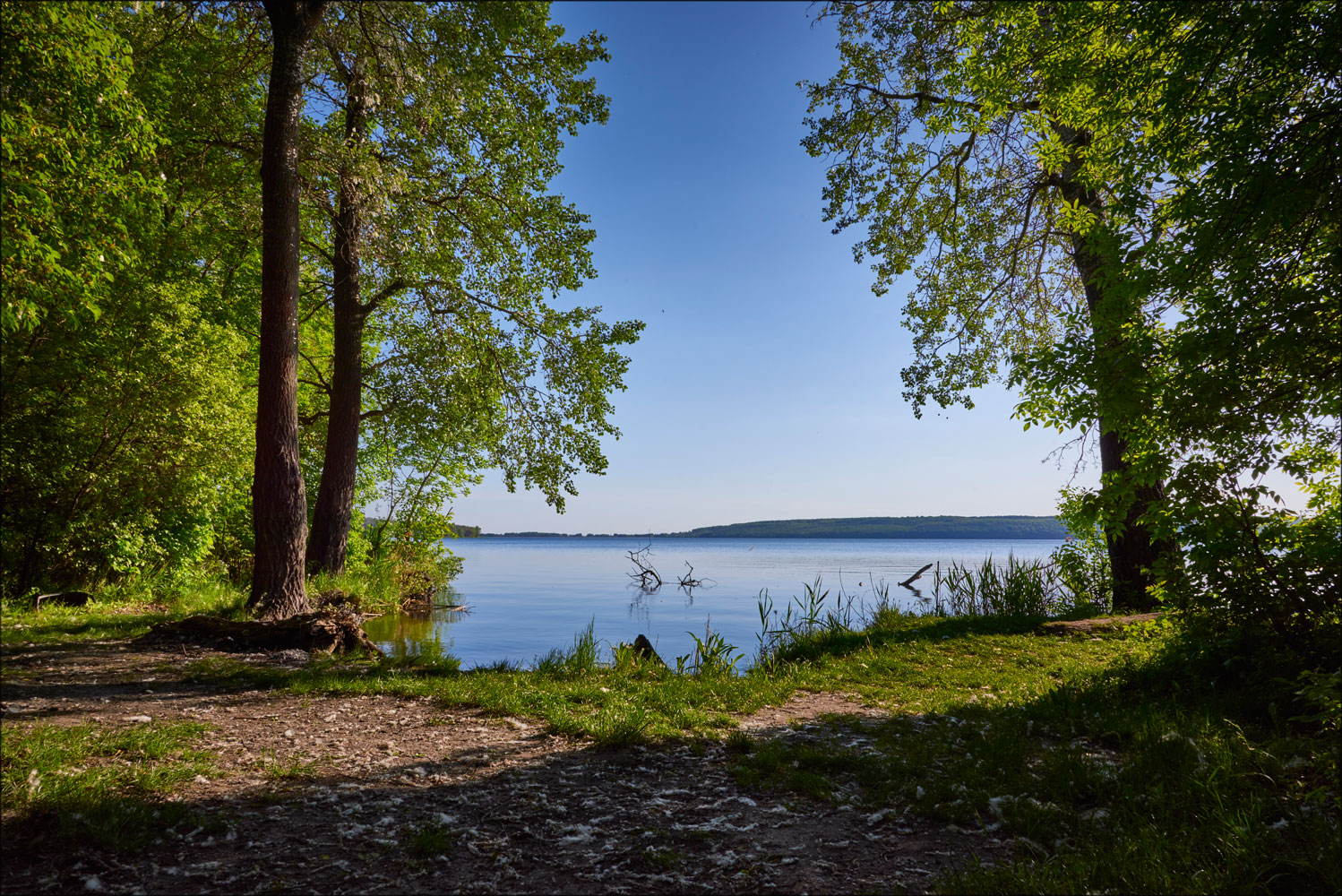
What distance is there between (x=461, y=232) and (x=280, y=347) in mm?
5411

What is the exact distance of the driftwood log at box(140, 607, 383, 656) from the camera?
9438mm

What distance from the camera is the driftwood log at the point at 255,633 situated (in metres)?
9.44

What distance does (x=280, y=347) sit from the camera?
1032 centimetres

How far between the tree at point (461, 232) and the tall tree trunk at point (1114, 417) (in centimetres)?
964

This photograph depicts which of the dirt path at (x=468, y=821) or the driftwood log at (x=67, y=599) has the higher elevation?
the driftwood log at (x=67, y=599)

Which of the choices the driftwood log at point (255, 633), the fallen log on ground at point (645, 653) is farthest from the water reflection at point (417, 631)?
the fallen log on ground at point (645, 653)

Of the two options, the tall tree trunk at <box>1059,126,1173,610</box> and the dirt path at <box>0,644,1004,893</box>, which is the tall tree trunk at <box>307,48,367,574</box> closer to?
the dirt path at <box>0,644,1004,893</box>

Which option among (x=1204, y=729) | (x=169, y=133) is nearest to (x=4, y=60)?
(x=169, y=133)

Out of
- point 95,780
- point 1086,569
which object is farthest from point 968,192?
point 95,780

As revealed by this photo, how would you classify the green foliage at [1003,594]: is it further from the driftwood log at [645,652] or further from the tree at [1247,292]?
the tree at [1247,292]

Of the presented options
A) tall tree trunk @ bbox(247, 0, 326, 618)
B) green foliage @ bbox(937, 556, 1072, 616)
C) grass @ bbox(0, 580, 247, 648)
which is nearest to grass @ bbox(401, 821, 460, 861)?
tall tree trunk @ bbox(247, 0, 326, 618)

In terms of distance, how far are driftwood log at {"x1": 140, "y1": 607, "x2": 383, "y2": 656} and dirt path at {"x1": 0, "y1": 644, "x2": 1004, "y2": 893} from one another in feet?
8.78

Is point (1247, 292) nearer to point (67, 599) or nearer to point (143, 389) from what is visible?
point (143, 389)

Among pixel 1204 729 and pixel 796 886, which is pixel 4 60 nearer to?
pixel 796 886
